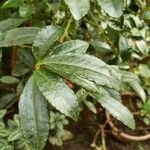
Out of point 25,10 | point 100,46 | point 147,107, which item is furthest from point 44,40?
point 147,107

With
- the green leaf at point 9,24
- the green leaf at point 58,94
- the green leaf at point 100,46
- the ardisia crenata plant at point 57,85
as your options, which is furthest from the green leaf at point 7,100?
the green leaf at point 58,94

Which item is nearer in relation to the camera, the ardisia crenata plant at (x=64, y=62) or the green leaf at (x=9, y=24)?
the ardisia crenata plant at (x=64, y=62)

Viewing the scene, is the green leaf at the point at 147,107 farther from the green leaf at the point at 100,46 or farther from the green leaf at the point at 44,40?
the green leaf at the point at 44,40

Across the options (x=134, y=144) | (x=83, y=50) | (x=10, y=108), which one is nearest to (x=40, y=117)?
(x=83, y=50)

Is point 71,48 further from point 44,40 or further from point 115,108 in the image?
point 115,108

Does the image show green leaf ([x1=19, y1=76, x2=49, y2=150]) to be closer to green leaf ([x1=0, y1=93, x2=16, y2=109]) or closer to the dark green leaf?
the dark green leaf
